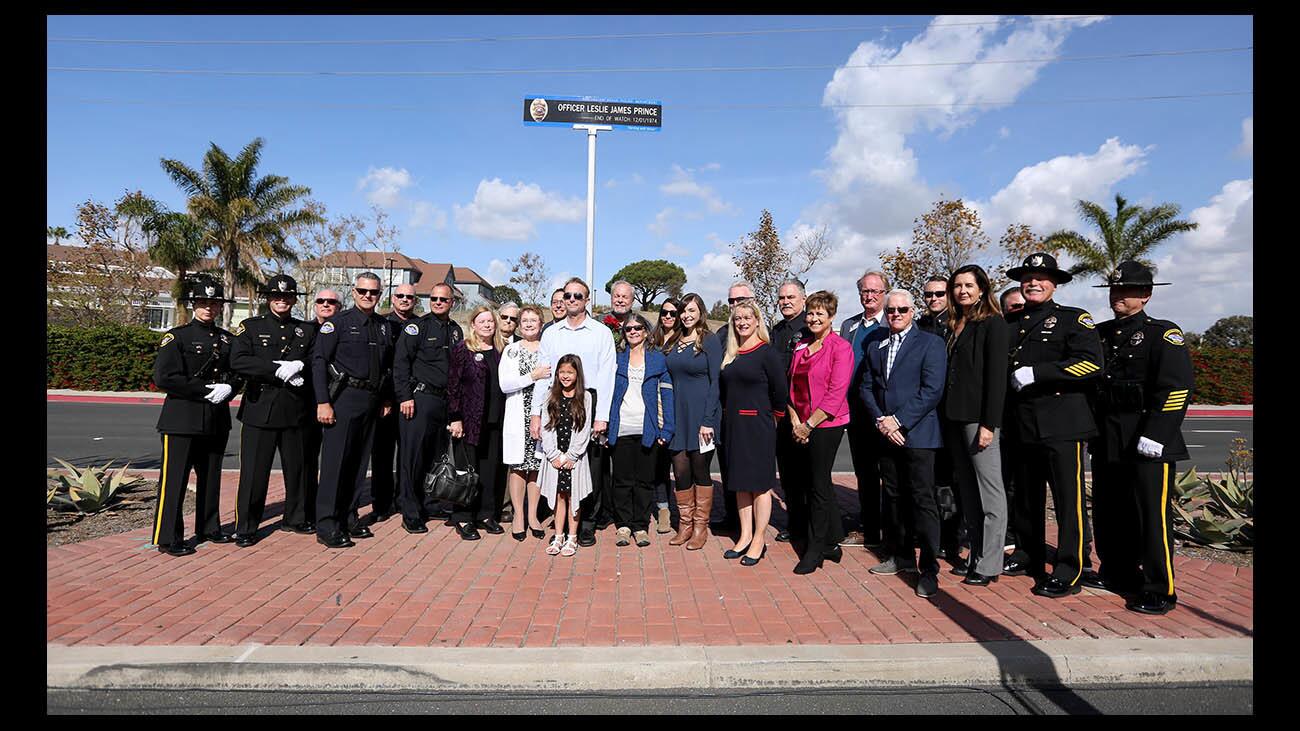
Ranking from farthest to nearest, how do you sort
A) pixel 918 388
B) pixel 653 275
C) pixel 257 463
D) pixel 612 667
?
pixel 653 275
pixel 257 463
pixel 918 388
pixel 612 667

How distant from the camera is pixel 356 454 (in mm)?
5762

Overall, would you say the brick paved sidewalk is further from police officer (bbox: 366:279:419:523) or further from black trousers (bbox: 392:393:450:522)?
police officer (bbox: 366:279:419:523)

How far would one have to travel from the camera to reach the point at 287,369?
18.0ft

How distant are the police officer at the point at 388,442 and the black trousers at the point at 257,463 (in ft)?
2.02

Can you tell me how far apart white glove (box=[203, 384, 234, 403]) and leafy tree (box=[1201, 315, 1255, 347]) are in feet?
162

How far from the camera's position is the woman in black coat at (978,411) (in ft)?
15.1

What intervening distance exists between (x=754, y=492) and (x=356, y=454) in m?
3.40

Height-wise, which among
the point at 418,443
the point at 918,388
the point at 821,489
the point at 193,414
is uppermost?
the point at 918,388

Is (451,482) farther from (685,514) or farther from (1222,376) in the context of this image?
(1222,376)

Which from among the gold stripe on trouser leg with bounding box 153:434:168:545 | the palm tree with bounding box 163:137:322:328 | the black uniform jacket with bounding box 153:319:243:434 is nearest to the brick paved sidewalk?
the gold stripe on trouser leg with bounding box 153:434:168:545

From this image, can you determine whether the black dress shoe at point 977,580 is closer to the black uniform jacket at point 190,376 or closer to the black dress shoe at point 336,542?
the black dress shoe at point 336,542

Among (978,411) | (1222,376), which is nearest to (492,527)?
(978,411)

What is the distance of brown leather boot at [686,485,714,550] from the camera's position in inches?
224

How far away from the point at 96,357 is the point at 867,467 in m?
25.8
